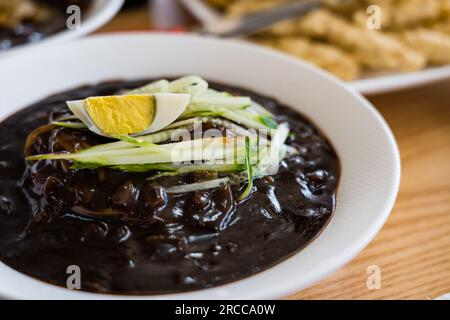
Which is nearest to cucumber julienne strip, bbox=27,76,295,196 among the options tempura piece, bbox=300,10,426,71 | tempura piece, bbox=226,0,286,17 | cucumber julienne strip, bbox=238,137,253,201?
cucumber julienne strip, bbox=238,137,253,201

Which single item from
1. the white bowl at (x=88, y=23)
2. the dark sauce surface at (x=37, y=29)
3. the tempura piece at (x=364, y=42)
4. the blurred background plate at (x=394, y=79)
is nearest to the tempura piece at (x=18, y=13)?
the dark sauce surface at (x=37, y=29)

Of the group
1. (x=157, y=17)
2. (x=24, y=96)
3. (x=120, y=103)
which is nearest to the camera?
(x=120, y=103)

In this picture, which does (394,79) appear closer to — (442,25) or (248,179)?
(442,25)

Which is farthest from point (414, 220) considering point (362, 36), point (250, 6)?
point (250, 6)

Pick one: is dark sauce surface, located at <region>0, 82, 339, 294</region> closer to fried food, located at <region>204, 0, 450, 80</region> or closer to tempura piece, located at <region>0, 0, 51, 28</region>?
fried food, located at <region>204, 0, 450, 80</region>
